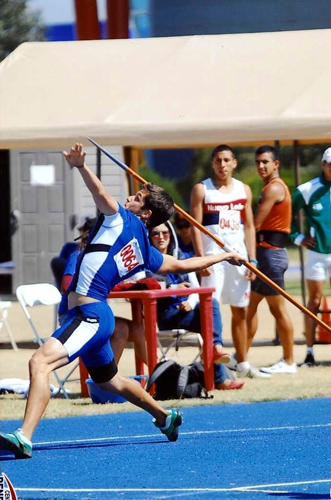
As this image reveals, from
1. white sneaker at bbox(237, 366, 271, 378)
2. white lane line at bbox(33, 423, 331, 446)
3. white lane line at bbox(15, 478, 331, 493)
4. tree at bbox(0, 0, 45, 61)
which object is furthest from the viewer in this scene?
tree at bbox(0, 0, 45, 61)

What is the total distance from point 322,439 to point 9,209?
49.0 ft

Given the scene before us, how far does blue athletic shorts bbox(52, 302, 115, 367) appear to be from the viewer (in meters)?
7.34

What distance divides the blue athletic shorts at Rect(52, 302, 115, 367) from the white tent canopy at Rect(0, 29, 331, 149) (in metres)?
5.00

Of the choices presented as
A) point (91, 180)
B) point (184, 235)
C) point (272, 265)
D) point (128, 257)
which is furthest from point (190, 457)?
point (184, 235)

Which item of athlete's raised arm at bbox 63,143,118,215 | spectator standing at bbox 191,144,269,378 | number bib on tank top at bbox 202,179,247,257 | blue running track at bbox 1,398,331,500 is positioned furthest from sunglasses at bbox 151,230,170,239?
athlete's raised arm at bbox 63,143,118,215

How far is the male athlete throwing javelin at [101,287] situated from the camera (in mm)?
7172

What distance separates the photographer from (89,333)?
7.38 m

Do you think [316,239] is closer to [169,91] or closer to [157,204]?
[169,91]

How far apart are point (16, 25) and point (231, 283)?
17324mm

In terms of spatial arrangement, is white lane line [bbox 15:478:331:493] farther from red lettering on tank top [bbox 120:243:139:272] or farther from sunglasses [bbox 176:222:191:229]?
sunglasses [bbox 176:222:191:229]

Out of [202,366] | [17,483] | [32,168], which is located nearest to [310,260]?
[202,366]

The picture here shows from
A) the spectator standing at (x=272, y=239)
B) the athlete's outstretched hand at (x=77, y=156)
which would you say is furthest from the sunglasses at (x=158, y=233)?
the athlete's outstretched hand at (x=77, y=156)

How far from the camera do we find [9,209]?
22.3 m

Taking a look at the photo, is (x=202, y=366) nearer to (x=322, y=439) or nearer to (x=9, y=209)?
(x=322, y=439)
